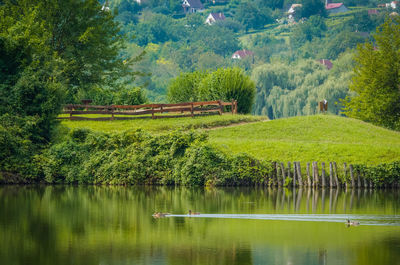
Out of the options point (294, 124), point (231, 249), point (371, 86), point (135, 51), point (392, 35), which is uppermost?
point (135, 51)

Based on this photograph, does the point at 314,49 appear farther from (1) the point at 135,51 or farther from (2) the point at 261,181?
(2) the point at 261,181

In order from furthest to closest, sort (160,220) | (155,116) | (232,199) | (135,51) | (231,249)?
1. (135,51)
2. (155,116)
3. (232,199)
4. (160,220)
5. (231,249)

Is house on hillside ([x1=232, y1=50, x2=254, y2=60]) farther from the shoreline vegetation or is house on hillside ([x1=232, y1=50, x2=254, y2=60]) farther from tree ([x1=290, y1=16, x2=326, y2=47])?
the shoreline vegetation

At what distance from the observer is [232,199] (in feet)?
101

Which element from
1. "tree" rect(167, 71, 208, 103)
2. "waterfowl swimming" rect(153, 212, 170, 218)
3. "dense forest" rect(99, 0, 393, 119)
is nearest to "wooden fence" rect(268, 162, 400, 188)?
"waterfowl swimming" rect(153, 212, 170, 218)

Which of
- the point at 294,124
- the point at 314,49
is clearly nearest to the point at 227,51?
the point at 314,49

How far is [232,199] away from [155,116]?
19.9 metres

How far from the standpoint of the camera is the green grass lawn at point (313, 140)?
38.2m

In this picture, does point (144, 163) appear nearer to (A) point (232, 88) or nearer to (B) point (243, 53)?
(A) point (232, 88)

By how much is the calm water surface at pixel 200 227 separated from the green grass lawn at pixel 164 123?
1251 centimetres

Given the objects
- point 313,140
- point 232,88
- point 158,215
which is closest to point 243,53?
point 232,88

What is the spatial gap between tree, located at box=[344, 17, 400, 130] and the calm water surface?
25.2 meters

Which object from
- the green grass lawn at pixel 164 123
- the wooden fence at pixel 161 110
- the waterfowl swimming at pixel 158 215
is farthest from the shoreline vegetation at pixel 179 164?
the waterfowl swimming at pixel 158 215

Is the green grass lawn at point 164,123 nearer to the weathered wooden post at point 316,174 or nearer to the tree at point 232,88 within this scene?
the tree at point 232,88
